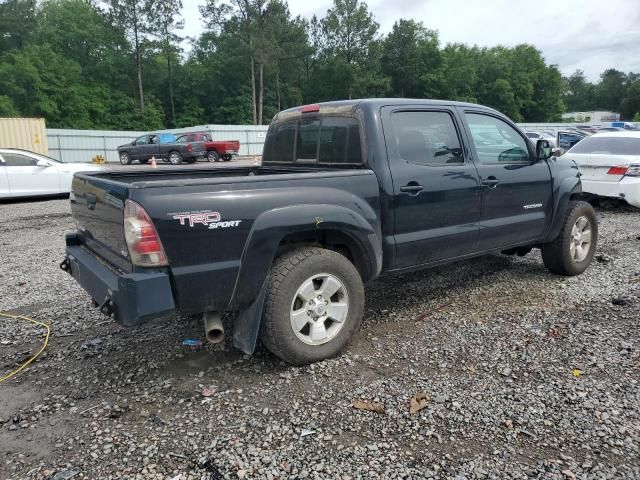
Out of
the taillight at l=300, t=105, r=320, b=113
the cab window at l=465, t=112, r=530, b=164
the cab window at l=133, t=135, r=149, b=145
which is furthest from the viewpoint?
the cab window at l=133, t=135, r=149, b=145

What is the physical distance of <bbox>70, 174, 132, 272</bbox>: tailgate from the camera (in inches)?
116

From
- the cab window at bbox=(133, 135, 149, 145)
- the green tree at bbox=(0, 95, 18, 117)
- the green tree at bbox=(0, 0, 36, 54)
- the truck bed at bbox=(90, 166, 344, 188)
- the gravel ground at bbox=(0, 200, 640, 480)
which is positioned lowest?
the gravel ground at bbox=(0, 200, 640, 480)

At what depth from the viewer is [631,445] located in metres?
2.56

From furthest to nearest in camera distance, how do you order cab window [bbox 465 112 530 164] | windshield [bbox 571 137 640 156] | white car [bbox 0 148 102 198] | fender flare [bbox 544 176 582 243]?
white car [bbox 0 148 102 198], windshield [bbox 571 137 640 156], fender flare [bbox 544 176 582 243], cab window [bbox 465 112 530 164]

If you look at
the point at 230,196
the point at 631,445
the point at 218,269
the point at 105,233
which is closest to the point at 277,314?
the point at 218,269

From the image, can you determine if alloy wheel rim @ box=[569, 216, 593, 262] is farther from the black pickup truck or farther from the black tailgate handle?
the black tailgate handle

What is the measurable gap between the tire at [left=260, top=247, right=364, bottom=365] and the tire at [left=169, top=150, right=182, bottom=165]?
81.5 feet

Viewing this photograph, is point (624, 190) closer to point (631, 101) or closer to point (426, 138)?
point (426, 138)

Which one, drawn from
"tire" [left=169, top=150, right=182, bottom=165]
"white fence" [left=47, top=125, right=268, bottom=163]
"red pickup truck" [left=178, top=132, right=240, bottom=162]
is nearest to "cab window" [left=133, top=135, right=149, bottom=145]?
"tire" [left=169, top=150, right=182, bottom=165]

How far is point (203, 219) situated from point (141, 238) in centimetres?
36

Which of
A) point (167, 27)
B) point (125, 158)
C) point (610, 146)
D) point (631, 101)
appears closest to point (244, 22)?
point (167, 27)

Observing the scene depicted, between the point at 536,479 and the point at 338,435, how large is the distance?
1012 mm

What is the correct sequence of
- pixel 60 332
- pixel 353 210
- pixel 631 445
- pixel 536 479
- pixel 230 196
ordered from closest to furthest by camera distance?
pixel 536 479, pixel 631 445, pixel 230 196, pixel 353 210, pixel 60 332

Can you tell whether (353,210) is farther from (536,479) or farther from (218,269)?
(536,479)
